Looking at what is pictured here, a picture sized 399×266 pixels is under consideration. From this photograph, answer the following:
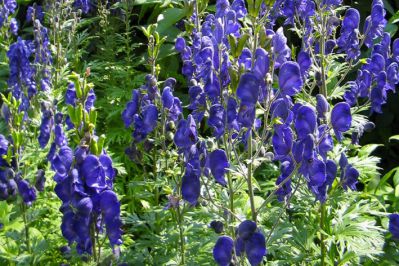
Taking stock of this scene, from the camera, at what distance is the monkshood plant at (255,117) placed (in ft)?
6.91

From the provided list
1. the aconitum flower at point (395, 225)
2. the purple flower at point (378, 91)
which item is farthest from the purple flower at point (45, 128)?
the aconitum flower at point (395, 225)

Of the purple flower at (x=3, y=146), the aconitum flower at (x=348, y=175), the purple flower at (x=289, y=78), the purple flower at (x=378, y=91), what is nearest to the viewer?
the purple flower at (x=289, y=78)

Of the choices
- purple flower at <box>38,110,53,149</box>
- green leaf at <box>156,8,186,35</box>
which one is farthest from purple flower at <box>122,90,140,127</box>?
green leaf at <box>156,8,186,35</box>

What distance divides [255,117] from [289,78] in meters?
0.19

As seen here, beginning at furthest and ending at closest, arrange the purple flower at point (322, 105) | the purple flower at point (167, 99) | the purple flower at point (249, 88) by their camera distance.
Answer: the purple flower at point (167, 99) → the purple flower at point (322, 105) → the purple flower at point (249, 88)

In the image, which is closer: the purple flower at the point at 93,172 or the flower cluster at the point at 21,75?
the purple flower at the point at 93,172

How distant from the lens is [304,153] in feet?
7.06

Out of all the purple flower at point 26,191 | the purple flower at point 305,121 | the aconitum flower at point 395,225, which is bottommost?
the aconitum flower at point 395,225

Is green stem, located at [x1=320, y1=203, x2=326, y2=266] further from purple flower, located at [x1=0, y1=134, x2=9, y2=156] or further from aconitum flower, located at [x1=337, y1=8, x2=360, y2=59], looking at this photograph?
purple flower, located at [x1=0, y1=134, x2=9, y2=156]

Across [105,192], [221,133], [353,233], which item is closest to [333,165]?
[353,233]

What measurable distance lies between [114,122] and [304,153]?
3102mm

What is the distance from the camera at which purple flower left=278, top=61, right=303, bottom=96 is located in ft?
6.96

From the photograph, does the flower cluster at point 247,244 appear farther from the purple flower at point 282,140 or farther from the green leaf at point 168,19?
the green leaf at point 168,19

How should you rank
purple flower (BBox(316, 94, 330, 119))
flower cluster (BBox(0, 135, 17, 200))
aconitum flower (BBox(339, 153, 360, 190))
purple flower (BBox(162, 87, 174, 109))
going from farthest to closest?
flower cluster (BBox(0, 135, 17, 200))
purple flower (BBox(162, 87, 174, 109))
aconitum flower (BBox(339, 153, 360, 190))
purple flower (BBox(316, 94, 330, 119))
